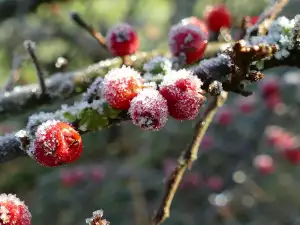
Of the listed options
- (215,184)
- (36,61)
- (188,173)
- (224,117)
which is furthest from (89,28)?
(224,117)

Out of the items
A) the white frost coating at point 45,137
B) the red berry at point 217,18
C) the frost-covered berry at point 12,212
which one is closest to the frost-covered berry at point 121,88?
the white frost coating at point 45,137

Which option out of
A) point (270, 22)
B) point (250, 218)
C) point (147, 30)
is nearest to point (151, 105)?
point (270, 22)

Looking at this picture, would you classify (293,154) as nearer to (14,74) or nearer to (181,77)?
(14,74)

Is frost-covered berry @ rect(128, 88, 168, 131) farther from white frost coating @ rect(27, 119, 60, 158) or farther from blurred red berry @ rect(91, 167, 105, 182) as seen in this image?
blurred red berry @ rect(91, 167, 105, 182)

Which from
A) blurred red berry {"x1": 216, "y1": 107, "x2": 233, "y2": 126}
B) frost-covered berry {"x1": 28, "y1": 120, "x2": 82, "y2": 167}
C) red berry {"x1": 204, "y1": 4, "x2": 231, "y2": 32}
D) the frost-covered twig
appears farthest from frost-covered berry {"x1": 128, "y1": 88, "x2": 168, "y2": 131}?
blurred red berry {"x1": 216, "y1": 107, "x2": 233, "y2": 126}

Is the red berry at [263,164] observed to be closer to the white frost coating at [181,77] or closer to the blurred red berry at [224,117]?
the blurred red berry at [224,117]

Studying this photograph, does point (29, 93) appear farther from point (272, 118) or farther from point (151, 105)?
point (272, 118)
